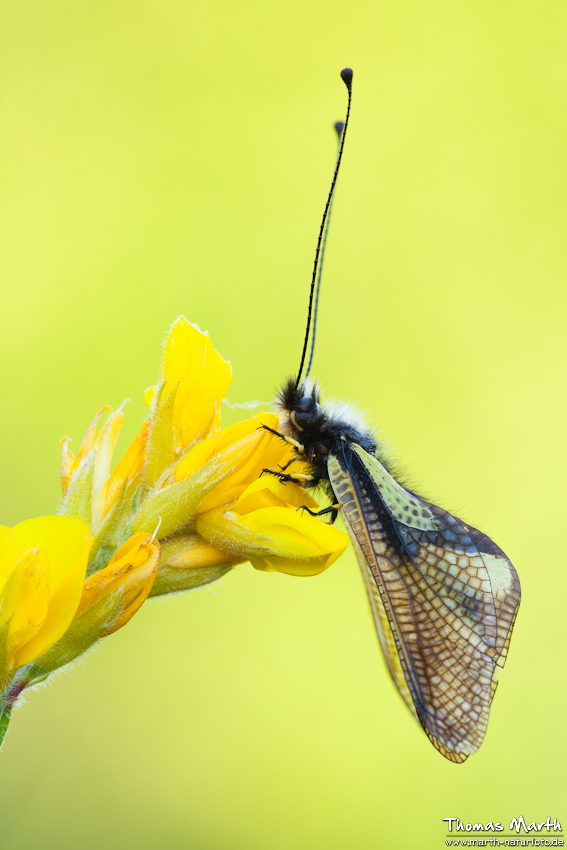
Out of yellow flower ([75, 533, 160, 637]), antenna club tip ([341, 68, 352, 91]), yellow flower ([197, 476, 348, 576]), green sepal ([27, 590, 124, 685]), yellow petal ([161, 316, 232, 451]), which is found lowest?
green sepal ([27, 590, 124, 685])

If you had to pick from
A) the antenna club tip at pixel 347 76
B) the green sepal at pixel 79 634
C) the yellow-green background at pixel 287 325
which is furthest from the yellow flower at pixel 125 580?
the yellow-green background at pixel 287 325

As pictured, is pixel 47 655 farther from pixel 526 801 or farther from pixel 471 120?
pixel 471 120

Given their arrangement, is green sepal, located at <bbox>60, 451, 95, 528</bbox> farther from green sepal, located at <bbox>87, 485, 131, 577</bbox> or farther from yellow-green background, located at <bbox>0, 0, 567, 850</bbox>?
yellow-green background, located at <bbox>0, 0, 567, 850</bbox>

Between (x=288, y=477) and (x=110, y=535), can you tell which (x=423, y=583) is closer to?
A: (x=288, y=477)

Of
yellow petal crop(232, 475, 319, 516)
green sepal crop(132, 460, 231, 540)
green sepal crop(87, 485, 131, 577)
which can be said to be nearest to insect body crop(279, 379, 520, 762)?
yellow petal crop(232, 475, 319, 516)

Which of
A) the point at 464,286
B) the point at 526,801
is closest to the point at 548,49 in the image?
the point at 464,286

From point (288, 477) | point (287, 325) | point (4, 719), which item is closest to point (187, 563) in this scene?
point (288, 477)

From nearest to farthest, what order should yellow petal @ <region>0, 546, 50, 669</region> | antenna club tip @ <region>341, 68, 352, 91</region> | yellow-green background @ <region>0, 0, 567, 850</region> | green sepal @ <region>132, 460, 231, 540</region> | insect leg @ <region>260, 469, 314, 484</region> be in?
yellow petal @ <region>0, 546, 50, 669</region>, green sepal @ <region>132, 460, 231, 540</region>, insect leg @ <region>260, 469, 314, 484</region>, antenna club tip @ <region>341, 68, 352, 91</region>, yellow-green background @ <region>0, 0, 567, 850</region>
